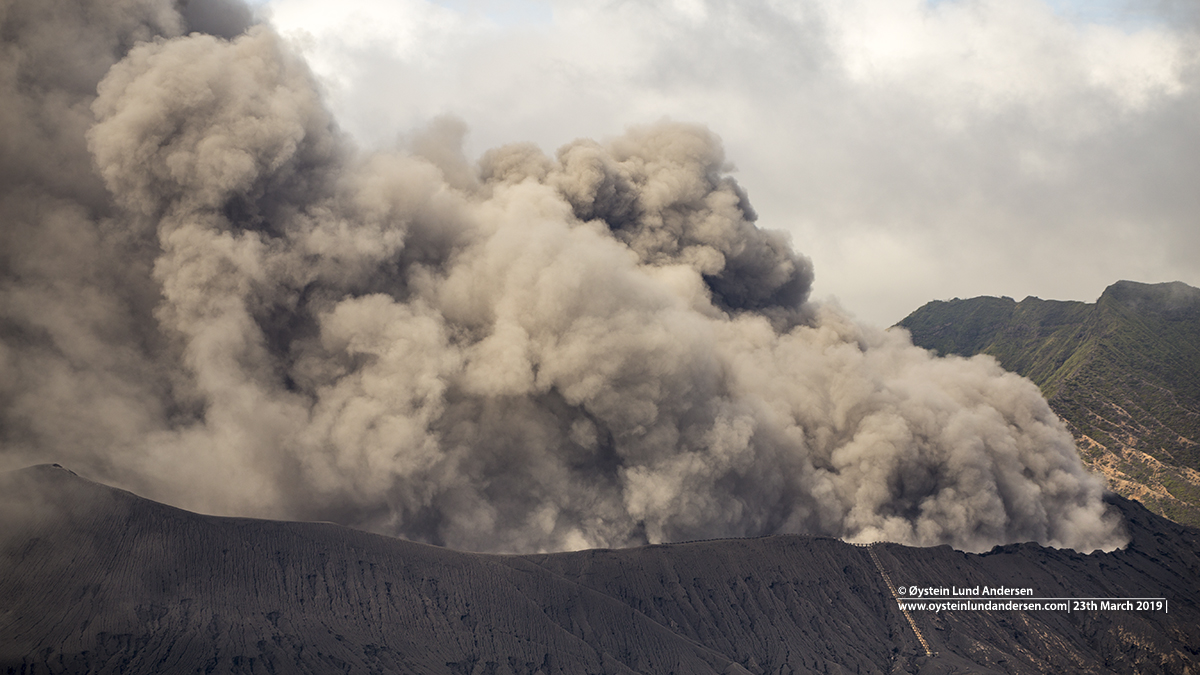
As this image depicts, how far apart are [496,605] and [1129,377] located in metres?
133

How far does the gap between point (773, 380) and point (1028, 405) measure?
2851 cm

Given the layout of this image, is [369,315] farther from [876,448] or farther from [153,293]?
[876,448]

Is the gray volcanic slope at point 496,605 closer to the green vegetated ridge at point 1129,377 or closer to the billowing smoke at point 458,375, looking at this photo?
the billowing smoke at point 458,375

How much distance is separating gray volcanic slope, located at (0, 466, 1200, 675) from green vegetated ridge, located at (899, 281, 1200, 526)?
57.3m

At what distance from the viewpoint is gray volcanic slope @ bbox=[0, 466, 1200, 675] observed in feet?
143

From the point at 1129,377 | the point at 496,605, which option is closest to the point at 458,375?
the point at 496,605

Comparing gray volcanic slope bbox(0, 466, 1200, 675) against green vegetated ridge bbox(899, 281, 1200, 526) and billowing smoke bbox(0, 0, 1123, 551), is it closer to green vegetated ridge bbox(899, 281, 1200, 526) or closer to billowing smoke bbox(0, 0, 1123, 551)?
billowing smoke bbox(0, 0, 1123, 551)

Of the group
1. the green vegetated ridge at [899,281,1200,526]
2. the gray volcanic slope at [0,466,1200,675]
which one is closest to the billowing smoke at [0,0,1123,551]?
the gray volcanic slope at [0,466,1200,675]

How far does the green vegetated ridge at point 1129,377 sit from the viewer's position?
5148 inches

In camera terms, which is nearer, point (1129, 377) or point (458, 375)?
point (458, 375)

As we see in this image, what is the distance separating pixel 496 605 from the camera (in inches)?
2116

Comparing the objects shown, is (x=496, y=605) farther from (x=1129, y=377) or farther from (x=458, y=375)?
(x=1129, y=377)

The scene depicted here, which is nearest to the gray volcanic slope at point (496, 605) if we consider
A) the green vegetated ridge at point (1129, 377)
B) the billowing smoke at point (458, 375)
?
the billowing smoke at point (458, 375)

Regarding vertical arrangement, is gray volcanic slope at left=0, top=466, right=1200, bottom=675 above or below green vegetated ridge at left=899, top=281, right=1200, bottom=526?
below
